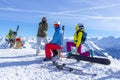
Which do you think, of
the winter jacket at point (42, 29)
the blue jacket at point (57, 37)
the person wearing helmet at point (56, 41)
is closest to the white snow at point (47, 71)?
the person wearing helmet at point (56, 41)

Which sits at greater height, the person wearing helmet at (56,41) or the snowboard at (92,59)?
the person wearing helmet at (56,41)

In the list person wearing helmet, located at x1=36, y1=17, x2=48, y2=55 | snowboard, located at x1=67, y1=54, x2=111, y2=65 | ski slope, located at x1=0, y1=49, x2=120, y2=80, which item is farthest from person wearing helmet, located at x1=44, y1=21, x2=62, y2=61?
person wearing helmet, located at x1=36, y1=17, x2=48, y2=55

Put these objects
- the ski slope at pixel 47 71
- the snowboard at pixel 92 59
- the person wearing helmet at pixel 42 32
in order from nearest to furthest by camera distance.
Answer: the ski slope at pixel 47 71 → the snowboard at pixel 92 59 → the person wearing helmet at pixel 42 32

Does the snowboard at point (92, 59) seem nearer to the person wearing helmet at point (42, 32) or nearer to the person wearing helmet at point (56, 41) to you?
the person wearing helmet at point (56, 41)

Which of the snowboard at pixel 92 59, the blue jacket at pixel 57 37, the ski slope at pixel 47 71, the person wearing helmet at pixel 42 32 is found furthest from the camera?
the person wearing helmet at pixel 42 32

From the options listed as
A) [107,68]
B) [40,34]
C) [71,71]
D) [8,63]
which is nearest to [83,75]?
[71,71]

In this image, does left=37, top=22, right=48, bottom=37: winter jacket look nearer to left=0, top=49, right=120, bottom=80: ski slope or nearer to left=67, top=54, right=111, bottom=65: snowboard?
left=0, top=49, right=120, bottom=80: ski slope

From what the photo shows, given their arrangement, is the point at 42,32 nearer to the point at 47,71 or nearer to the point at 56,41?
the point at 56,41

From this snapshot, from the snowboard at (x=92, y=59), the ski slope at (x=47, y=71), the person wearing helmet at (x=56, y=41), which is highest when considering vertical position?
the person wearing helmet at (x=56, y=41)

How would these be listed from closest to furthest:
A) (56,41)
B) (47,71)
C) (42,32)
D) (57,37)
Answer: (47,71)
(57,37)
(56,41)
(42,32)

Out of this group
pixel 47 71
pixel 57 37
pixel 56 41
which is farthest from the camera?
pixel 56 41

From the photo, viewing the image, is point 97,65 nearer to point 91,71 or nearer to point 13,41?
point 91,71

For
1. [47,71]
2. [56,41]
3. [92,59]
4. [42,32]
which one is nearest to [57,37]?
[56,41]

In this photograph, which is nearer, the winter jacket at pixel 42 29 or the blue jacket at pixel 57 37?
the blue jacket at pixel 57 37
